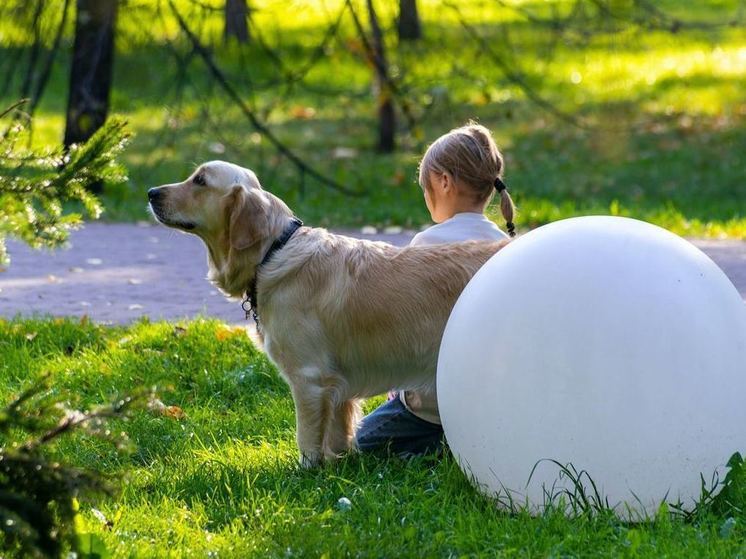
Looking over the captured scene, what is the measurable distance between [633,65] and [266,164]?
27.4ft

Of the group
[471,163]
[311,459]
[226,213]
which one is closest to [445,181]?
[471,163]

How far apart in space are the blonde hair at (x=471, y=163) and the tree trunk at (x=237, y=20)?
253cm

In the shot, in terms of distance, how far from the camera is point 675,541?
3998 millimetres

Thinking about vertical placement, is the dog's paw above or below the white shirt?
below

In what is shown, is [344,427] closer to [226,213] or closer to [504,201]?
[226,213]

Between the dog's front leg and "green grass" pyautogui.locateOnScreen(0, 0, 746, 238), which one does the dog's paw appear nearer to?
the dog's front leg

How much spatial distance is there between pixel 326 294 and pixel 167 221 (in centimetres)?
79

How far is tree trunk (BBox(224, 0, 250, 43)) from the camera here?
7.76m

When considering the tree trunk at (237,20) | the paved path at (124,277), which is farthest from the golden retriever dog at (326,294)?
the tree trunk at (237,20)

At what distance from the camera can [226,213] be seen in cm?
514

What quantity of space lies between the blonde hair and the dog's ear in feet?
2.78

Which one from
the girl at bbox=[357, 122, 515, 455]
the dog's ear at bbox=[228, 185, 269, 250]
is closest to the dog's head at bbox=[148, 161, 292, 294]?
the dog's ear at bbox=[228, 185, 269, 250]

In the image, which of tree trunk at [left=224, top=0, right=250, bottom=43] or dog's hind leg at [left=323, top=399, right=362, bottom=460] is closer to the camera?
dog's hind leg at [left=323, top=399, right=362, bottom=460]

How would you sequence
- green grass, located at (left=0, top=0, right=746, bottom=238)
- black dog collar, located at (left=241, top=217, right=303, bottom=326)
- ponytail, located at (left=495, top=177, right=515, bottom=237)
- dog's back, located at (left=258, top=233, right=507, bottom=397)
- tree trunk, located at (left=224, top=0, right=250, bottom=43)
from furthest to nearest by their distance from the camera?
green grass, located at (left=0, top=0, right=746, bottom=238) < tree trunk, located at (left=224, top=0, right=250, bottom=43) < ponytail, located at (left=495, top=177, right=515, bottom=237) < black dog collar, located at (left=241, top=217, right=303, bottom=326) < dog's back, located at (left=258, top=233, right=507, bottom=397)
